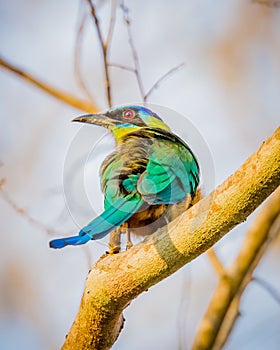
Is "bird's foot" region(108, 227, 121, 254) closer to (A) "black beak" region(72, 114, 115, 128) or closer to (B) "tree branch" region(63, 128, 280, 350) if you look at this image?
(B) "tree branch" region(63, 128, 280, 350)

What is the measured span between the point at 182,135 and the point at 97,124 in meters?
0.66

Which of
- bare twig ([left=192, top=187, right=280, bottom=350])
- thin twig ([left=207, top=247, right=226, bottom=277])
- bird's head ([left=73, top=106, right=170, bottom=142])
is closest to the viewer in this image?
bare twig ([left=192, top=187, right=280, bottom=350])

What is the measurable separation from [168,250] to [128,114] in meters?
1.55

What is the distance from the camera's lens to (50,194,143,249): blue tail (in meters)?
2.70

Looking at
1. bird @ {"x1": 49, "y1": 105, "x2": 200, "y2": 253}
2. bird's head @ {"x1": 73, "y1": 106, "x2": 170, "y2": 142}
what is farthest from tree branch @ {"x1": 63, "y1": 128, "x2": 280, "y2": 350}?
bird's head @ {"x1": 73, "y1": 106, "x2": 170, "y2": 142}

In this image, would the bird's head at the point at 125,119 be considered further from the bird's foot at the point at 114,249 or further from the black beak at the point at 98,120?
the bird's foot at the point at 114,249

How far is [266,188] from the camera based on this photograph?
7.25 feet

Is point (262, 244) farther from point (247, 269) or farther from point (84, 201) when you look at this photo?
point (84, 201)

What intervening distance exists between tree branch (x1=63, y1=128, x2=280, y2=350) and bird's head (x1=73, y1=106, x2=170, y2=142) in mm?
1142

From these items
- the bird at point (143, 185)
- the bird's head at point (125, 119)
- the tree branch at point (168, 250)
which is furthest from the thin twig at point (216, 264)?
the tree branch at point (168, 250)

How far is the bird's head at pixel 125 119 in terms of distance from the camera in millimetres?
3676

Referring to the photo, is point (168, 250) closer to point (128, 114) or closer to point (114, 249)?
point (114, 249)

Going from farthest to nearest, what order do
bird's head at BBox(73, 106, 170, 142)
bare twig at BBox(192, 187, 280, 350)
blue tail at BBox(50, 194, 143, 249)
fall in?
bird's head at BBox(73, 106, 170, 142), bare twig at BBox(192, 187, 280, 350), blue tail at BBox(50, 194, 143, 249)

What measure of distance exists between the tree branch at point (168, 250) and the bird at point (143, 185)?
0.65 feet
